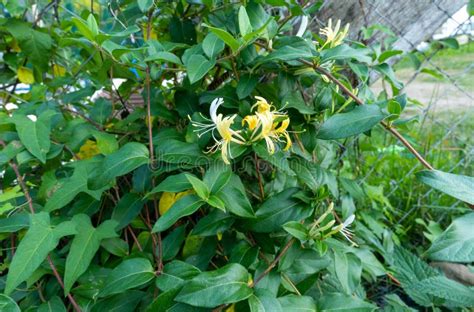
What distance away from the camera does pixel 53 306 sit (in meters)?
0.74

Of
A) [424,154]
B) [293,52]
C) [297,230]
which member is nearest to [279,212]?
[297,230]

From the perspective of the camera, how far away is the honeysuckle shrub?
25.8 inches

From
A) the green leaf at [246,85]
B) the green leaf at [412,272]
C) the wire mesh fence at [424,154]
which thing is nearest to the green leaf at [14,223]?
the green leaf at [246,85]

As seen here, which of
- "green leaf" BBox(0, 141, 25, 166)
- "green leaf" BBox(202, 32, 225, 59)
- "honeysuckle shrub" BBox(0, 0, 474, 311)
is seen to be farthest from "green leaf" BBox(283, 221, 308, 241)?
"green leaf" BBox(0, 141, 25, 166)

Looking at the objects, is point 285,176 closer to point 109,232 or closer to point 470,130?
point 109,232

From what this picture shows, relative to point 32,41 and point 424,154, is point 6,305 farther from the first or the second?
point 424,154

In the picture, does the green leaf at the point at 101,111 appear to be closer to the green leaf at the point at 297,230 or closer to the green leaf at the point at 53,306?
the green leaf at the point at 53,306

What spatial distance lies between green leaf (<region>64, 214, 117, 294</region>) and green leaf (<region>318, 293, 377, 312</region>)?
0.37m

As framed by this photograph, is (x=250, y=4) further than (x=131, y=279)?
Yes

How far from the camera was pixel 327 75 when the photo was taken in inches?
30.1

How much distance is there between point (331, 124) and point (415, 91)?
3.25m

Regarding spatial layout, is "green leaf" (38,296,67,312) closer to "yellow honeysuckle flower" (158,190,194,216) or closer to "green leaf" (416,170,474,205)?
"yellow honeysuckle flower" (158,190,194,216)

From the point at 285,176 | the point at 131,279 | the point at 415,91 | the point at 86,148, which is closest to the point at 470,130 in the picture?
the point at 415,91

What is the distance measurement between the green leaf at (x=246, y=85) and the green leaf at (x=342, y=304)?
15.0 inches
